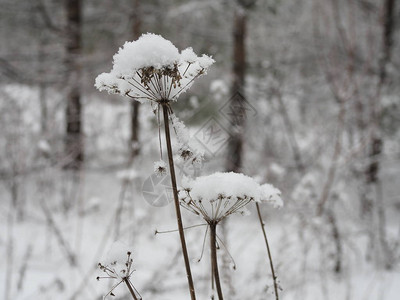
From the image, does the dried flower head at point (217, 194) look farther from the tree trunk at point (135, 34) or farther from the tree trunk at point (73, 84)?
the tree trunk at point (135, 34)

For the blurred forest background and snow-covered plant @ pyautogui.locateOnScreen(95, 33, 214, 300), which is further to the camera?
the blurred forest background

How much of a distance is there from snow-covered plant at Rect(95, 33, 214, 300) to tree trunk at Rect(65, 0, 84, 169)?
15.2 feet

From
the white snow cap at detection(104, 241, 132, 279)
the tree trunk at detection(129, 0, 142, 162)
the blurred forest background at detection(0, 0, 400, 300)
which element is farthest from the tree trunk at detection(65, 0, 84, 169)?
the white snow cap at detection(104, 241, 132, 279)

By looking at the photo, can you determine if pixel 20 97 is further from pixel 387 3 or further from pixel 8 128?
pixel 387 3

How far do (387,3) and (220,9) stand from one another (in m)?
3.35

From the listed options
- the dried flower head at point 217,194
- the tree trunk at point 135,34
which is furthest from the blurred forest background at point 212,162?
the dried flower head at point 217,194

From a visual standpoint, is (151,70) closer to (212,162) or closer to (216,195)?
(216,195)

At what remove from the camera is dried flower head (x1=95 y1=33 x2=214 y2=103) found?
2.08 ft

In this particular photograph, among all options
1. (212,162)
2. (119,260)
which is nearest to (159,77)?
(119,260)

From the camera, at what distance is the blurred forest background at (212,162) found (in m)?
3.54

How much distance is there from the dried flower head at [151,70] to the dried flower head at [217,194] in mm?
185

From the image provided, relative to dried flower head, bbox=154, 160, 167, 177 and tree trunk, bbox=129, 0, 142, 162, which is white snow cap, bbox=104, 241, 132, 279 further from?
tree trunk, bbox=129, 0, 142, 162

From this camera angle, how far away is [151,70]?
0.63 m

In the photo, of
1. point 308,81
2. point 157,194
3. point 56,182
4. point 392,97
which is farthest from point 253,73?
point 157,194
